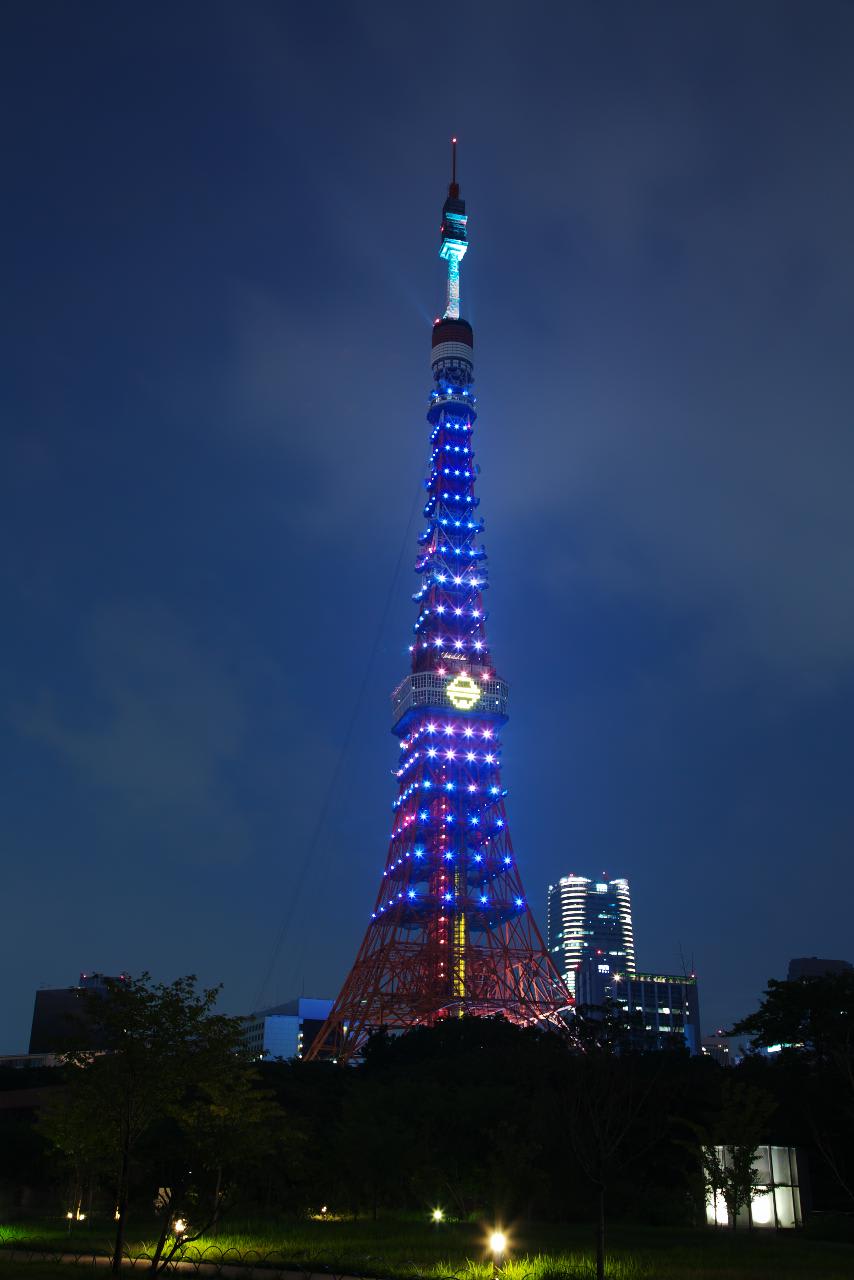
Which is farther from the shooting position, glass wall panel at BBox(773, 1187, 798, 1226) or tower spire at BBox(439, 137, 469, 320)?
tower spire at BBox(439, 137, 469, 320)

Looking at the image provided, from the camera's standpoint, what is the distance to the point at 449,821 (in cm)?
7831

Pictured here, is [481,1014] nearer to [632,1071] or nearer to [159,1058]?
[632,1071]

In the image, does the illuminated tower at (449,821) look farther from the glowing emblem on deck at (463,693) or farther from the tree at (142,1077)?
the tree at (142,1077)

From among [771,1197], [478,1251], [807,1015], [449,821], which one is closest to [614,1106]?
[771,1197]

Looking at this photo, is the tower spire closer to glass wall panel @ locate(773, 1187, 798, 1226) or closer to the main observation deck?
the main observation deck

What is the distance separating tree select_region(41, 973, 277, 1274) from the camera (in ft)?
78.3

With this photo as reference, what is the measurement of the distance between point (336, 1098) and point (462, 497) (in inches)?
2110

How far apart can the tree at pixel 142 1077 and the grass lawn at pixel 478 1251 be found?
2467 mm

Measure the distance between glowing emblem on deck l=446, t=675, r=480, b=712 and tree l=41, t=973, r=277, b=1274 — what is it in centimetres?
5625

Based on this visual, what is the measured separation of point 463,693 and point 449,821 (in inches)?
394

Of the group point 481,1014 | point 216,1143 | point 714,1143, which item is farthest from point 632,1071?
point 481,1014

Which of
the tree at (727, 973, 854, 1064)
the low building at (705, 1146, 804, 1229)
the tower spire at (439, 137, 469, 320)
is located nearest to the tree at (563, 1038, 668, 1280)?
the low building at (705, 1146, 804, 1229)

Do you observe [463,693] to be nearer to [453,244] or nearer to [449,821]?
[449,821]

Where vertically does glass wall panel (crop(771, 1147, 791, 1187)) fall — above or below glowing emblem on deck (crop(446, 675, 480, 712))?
below
